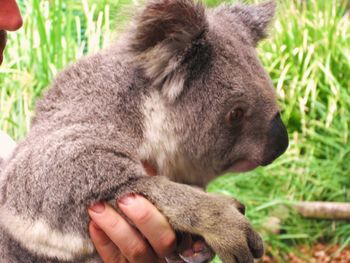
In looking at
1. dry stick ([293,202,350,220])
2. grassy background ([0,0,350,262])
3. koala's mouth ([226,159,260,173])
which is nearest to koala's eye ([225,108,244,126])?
koala's mouth ([226,159,260,173])

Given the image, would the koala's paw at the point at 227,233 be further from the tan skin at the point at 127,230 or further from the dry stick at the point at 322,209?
the dry stick at the point at 322,209

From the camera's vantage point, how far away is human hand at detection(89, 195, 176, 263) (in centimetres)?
165

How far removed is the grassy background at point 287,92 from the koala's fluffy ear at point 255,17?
1.77m

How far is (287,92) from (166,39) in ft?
9.83

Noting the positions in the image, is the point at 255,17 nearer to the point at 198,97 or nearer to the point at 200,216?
the point at 198,97

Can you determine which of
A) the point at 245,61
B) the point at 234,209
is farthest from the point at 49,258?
the point at 245,61

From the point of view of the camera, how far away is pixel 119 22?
6.41 feet

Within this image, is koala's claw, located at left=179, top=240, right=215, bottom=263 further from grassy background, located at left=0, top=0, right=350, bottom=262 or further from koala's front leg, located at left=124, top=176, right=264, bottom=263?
grassy background, located at left=0, top=0, right=350, bottom=262

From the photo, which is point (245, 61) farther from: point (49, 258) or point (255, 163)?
point (49, 258)

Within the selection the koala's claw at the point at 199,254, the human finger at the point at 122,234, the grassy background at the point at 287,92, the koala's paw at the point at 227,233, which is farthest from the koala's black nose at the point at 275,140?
the grassy background at the point at 287,92

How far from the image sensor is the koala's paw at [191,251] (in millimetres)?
1684

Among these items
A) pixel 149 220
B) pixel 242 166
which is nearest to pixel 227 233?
pixel 149 220

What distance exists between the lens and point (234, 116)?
1824 mm

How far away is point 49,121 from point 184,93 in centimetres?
39
